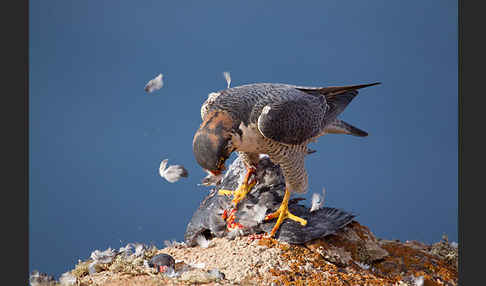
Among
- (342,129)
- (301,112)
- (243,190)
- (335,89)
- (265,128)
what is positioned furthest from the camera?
(342,129)

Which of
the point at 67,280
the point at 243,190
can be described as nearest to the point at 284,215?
the point at 243,190

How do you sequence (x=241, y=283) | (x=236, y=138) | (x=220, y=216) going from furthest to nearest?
1. (x=220, y=216)
2. (x=236, y=138)
3. (x=241, y=283)

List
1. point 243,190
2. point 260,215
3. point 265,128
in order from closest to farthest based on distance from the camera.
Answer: point 265,128 < point 260,215 < point 243,190

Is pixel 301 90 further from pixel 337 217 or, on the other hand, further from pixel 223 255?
pixel 223 255

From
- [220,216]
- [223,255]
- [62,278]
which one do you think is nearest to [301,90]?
[220,216]

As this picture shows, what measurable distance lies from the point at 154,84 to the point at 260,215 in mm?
1604

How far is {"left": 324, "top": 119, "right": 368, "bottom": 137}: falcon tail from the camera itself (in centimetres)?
441

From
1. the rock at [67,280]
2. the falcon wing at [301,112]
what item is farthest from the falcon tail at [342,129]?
the rock at [67,280]

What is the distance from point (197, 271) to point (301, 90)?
2.01 m

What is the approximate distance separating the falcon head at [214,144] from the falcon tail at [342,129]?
1.55m

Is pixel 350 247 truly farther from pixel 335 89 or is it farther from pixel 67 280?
pixel 67 280

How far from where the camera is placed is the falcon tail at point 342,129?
4.41 m

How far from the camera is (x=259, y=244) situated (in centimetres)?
353

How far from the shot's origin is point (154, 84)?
373 cm
